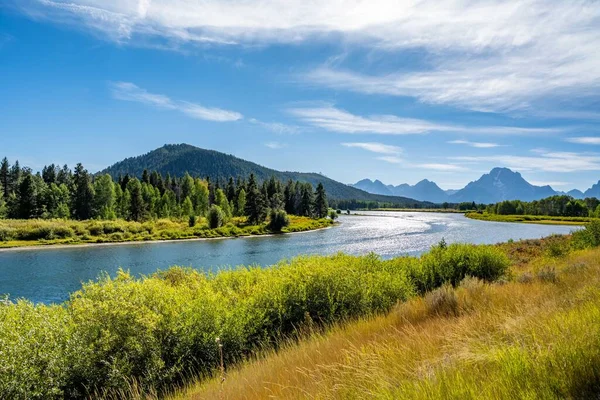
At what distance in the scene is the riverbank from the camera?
184 feet

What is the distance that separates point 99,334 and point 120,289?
3.85 feet

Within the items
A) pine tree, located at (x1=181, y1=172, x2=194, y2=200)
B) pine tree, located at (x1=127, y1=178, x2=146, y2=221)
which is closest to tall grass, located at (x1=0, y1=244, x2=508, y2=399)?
pine tree, located at (x1=127, y1=178, x2=146, y2=221)

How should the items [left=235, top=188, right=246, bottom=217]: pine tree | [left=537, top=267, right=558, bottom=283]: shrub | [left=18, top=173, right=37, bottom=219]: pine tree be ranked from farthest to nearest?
[left=235, top=188, right=246, bottom=217]: pine tree, [left=18, top=173, right=37, bottom=219]: pine tree, [left=537, top=267, right=558, bottom=283]: shrub

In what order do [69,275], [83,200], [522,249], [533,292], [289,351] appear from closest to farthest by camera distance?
[289,351] < [533,292] < [522,249] < [69,275] < [83,200]

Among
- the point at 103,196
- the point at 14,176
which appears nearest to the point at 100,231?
the point at 103,196

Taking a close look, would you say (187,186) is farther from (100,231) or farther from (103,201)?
(100,231)

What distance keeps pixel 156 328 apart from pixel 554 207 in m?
158

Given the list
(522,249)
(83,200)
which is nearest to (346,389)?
(522,249)

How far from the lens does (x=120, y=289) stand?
24.5 feet

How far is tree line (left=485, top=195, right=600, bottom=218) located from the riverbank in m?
99.9

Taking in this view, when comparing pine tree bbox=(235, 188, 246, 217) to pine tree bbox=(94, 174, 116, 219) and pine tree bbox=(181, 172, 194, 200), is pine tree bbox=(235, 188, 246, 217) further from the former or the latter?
pine tree bbox=(94, 174, 116, 219)

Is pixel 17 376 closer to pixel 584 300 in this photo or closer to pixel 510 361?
pixel 510 361

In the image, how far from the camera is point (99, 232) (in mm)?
63594

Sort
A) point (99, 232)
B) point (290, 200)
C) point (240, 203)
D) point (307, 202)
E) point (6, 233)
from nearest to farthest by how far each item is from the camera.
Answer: point (6, 233) → point (99, 232) → point (240, 203) → point (307, 202) → point (290, 200)
